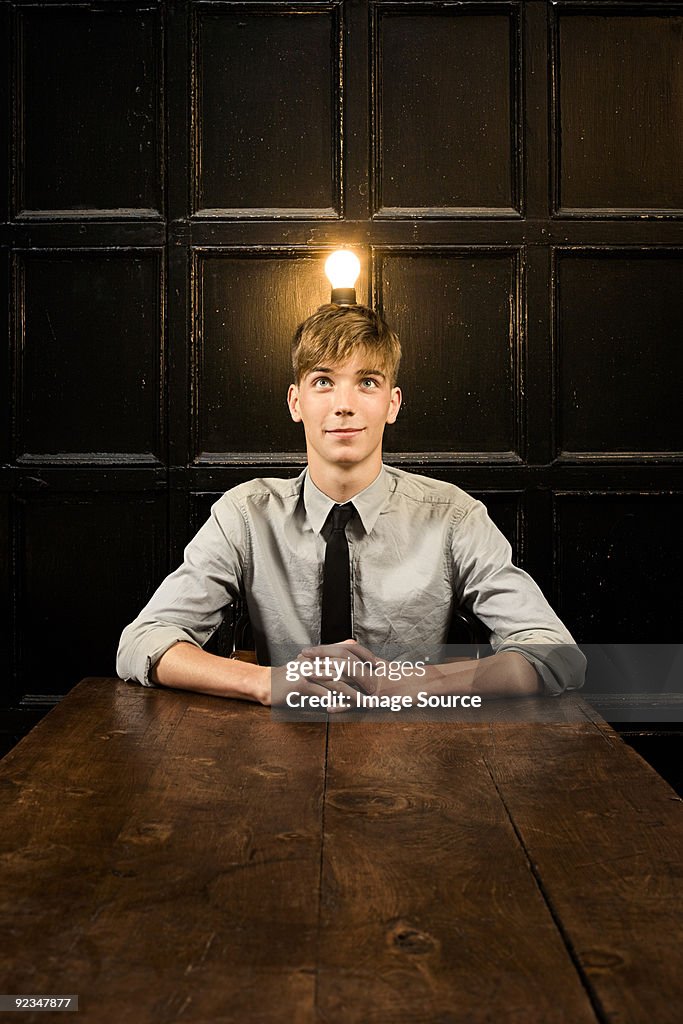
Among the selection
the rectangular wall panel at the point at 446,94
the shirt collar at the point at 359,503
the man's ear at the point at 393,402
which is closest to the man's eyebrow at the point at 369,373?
the man's ear at the point at 393,402

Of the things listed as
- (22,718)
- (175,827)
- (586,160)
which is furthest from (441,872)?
(586,160)

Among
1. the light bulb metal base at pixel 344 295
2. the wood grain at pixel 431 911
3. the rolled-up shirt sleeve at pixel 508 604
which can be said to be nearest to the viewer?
the wood grain at pixel 431 911

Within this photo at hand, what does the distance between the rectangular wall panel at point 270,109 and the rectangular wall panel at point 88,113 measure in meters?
0.16

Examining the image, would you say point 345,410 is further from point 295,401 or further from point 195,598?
point 195,598

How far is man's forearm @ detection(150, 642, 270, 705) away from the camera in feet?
5.78

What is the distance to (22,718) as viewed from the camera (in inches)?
128

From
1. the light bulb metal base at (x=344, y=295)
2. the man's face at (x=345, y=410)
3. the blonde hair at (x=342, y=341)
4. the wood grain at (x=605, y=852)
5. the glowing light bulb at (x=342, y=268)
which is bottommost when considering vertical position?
the wood grain at (x=605, y=852)

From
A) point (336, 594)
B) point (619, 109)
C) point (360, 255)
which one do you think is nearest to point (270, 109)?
point (360, 255)

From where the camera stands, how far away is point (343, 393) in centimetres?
224

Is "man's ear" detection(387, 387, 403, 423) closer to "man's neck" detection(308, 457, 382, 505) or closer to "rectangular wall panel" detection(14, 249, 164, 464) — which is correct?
"man's neck" detection(308, 457, 382, 505)

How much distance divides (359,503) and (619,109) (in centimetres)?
182

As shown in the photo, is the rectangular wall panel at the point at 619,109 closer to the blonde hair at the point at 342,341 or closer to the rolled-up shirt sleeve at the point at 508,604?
the blonde hair at the point at 342,341

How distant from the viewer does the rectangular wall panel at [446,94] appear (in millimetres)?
3180

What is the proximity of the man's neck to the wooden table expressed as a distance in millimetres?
858
